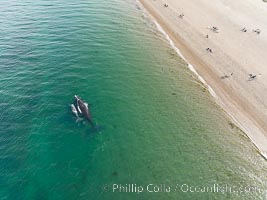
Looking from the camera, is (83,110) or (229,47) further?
(229,47)

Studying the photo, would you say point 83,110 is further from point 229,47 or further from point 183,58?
point 229,47

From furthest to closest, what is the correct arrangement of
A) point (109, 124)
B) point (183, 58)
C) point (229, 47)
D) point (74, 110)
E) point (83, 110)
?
point (229, 47) → point (183, 58) → point (74, 110) → point (83, 110) → point (109, 124)

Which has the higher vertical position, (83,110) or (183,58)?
(83,110)

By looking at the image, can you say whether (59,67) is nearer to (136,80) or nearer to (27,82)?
(27,82)

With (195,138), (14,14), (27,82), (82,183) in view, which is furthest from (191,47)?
(14,14)

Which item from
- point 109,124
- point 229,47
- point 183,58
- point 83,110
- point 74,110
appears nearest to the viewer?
point 109,124

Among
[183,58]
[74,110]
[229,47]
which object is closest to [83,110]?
[74,110]

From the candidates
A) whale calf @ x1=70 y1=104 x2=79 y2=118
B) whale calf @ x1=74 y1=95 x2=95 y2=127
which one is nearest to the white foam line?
whale calf @ x1=74 y1=95 x2=95 y2=127
